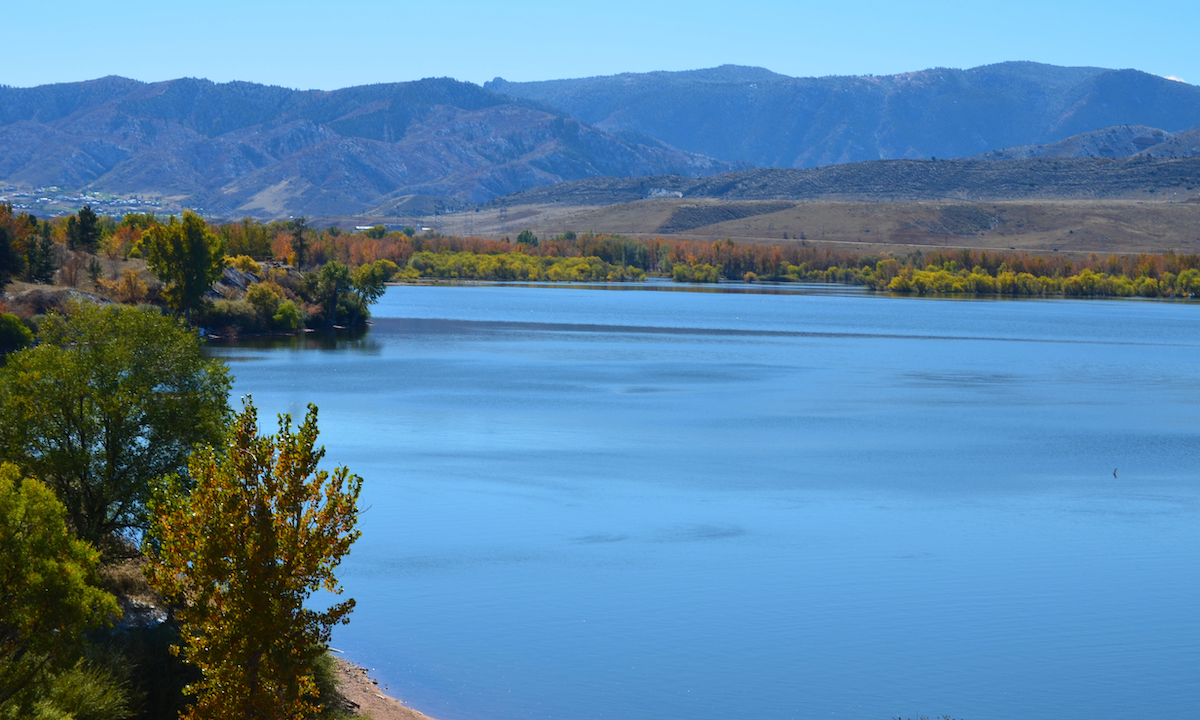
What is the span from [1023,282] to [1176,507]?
410ft

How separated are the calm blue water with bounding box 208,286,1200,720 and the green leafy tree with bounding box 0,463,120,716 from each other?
546 centimetres

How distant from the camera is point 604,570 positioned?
25312 millimetres

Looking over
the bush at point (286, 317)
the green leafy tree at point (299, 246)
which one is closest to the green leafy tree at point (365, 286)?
the bush at point (286, 317)

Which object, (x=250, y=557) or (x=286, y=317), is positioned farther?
(x=286, y=317)

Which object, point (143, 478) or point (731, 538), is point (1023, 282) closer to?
point (731, 538)

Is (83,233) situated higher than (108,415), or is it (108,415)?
(83,233)

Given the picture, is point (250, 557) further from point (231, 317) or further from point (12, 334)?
point (231, 317)

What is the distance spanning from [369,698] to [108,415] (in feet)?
21.7

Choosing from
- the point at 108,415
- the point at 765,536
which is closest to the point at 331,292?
the point at 765,536

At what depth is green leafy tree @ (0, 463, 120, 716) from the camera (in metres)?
13.2

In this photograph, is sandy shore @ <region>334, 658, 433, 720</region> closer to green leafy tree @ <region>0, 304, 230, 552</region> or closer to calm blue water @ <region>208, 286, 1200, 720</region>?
calm blue water @ <region>208, 286, 1200, 720</region>

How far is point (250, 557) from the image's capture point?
1189 cm

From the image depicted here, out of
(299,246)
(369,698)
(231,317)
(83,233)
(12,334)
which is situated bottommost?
(369,698)

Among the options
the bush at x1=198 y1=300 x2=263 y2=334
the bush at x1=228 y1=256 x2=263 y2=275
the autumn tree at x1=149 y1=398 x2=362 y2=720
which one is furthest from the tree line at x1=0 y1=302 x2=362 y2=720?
the bush at x1=228 y1=256 x2=263 y2=275
